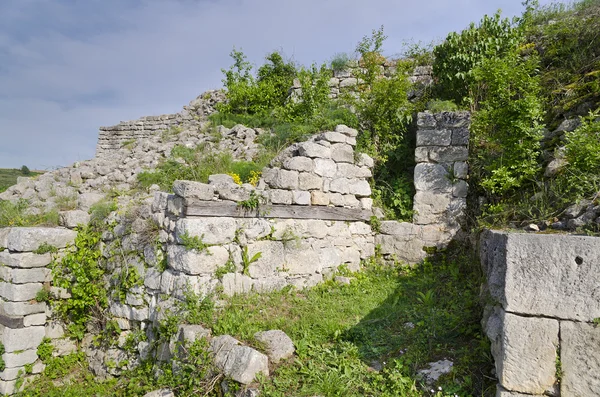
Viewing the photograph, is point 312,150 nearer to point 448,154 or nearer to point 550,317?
point 448,154

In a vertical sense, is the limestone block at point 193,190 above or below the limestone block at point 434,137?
below

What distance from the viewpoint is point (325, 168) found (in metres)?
6.48

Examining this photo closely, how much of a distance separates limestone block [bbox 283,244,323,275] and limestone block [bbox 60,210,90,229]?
3.30 m

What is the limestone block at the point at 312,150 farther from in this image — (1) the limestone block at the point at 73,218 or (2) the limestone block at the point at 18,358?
(2) the limestone block at the point at 18,358

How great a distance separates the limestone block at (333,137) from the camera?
6.68 metres

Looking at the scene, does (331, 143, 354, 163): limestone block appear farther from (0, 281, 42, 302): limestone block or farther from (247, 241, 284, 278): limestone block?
(0, 281, 42, 302): limestone block

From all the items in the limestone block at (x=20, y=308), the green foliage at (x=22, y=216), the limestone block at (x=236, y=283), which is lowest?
the limestone block at (x=20, y=308)

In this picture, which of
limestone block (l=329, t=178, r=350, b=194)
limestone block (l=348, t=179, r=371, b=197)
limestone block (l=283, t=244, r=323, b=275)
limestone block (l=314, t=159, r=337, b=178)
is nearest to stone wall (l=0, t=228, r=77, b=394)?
limestone block (l=283, t=244, r=323, b=275)

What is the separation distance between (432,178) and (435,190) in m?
0.22

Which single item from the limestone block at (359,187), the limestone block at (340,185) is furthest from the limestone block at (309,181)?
the limestone block at (359,187)

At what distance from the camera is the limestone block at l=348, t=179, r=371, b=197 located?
22.5 feet

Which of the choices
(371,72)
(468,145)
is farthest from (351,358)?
(371,72)

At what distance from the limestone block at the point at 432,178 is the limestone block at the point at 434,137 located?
15.9 inches

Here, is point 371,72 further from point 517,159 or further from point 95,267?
point 95,267
